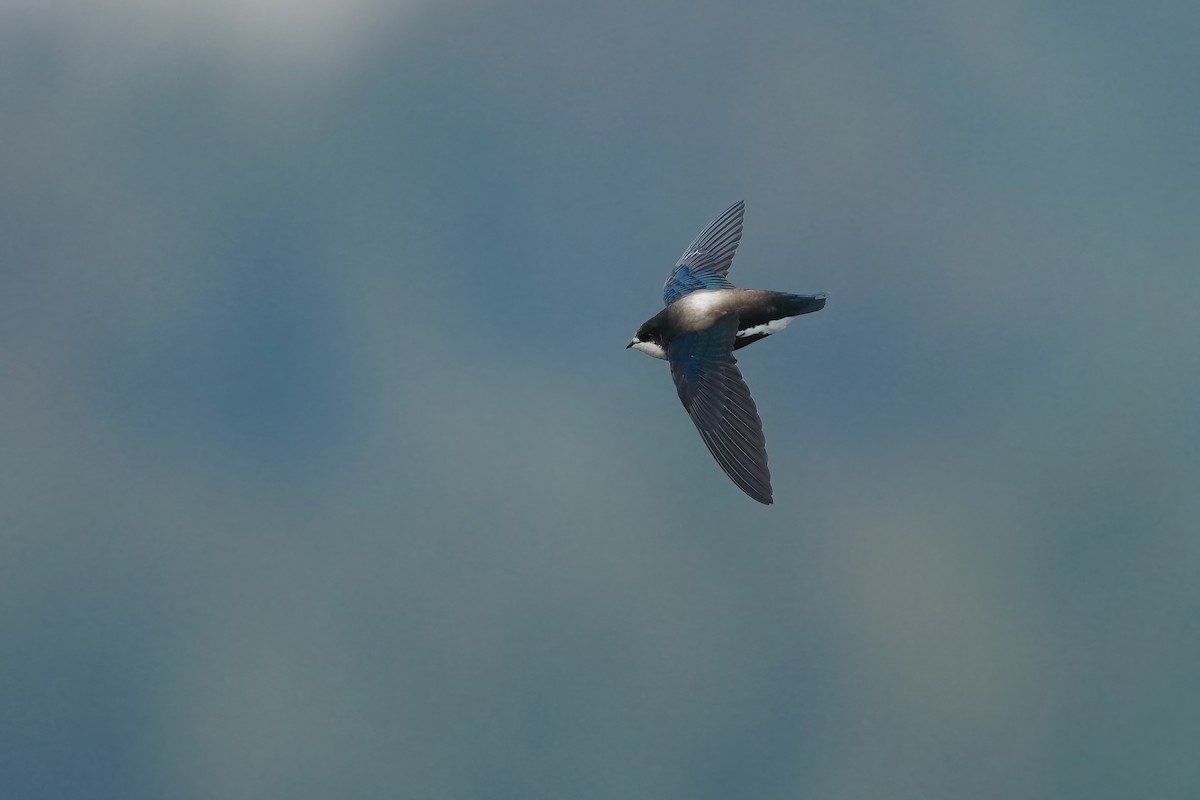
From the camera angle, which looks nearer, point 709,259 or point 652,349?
point 652,349

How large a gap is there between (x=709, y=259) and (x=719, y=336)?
6218 millimetres

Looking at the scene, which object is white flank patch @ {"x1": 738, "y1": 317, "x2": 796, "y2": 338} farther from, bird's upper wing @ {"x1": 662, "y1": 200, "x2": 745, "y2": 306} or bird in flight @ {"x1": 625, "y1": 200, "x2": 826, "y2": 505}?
bird's upper wing @ {"x1": 662, "y1": 200, "x2": 745, "y2": 306}

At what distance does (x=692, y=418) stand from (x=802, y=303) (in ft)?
Result: 18.3

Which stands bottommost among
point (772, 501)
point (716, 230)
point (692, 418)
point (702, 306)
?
point (772, 501)

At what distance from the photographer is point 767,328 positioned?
1357 inches

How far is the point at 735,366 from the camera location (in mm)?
32094

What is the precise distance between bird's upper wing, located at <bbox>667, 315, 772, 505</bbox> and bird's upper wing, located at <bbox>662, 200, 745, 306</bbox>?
4.01 meters

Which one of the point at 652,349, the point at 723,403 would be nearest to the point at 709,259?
the point at 652,349

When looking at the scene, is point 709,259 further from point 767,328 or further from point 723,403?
point 723,403

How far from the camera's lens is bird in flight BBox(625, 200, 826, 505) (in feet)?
98.6

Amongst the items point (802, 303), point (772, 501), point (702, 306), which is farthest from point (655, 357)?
point (772, 501)

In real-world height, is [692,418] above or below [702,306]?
below

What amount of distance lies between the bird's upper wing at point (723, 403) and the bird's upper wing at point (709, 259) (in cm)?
401

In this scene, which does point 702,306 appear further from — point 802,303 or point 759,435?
point 759,435
